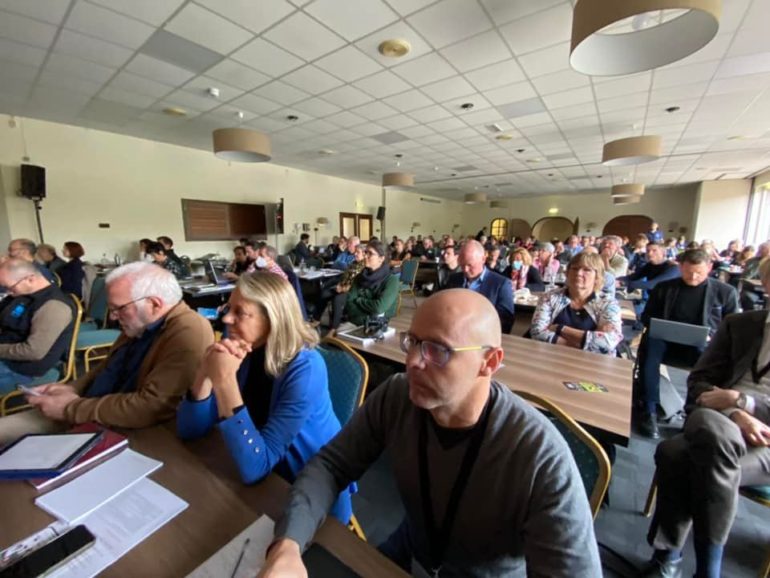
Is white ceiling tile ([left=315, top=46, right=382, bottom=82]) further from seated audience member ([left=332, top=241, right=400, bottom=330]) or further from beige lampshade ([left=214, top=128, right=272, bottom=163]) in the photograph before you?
seated audience member ([left=332, top=241, right=400, bottom=330])

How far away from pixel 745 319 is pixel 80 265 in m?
6.30

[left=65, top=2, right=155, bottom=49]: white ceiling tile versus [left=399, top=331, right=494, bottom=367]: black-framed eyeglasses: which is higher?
[left=65, top=2, right=155, bottom=49]: white ceiling tile

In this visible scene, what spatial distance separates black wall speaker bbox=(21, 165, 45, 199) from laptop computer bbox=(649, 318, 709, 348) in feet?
27.2

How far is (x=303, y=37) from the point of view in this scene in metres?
3.09

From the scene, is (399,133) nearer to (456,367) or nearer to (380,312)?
(380,312)

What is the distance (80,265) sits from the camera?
4.32 metres

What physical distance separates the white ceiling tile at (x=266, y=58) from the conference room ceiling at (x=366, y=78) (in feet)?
0.07

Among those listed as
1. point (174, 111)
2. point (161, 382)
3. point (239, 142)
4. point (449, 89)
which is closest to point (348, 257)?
point (239, 142)

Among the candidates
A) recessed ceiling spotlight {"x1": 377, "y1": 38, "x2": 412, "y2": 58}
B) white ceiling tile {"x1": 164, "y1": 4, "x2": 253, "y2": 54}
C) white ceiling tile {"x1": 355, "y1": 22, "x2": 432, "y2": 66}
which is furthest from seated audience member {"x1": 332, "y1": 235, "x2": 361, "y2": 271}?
white ceiling tile {"x1": 164, "y1": 4, "x2": 253, "y2": 54}

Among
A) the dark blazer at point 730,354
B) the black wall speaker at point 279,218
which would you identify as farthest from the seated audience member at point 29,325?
the black wall speaker at point 279,218

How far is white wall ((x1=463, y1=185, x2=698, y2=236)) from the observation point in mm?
13255

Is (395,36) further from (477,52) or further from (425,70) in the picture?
(477,52)

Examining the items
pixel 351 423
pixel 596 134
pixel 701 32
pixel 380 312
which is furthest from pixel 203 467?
pixel 596 134

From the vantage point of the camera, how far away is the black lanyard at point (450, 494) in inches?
33.2
